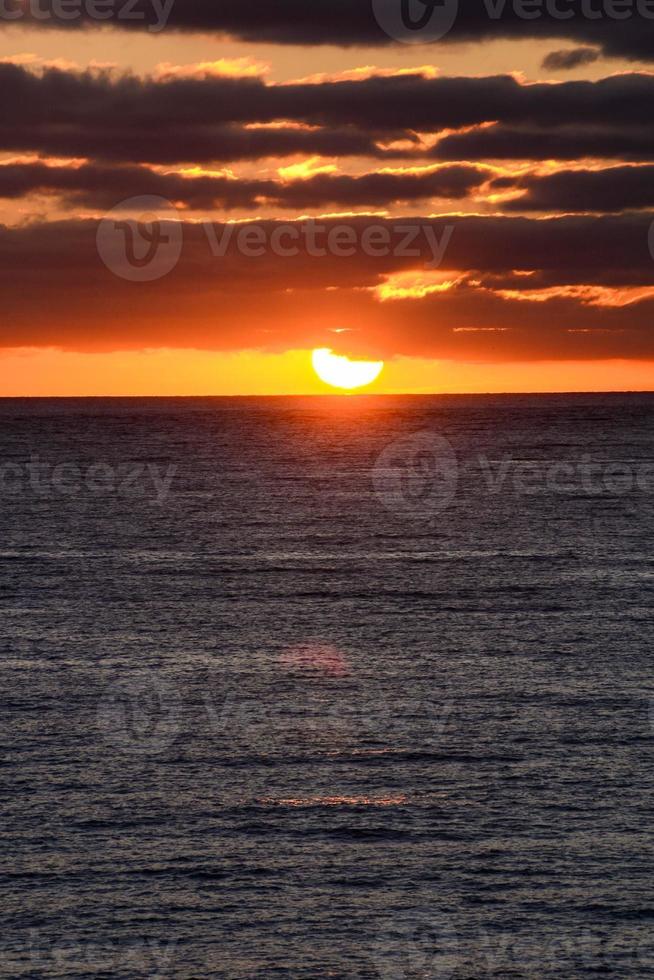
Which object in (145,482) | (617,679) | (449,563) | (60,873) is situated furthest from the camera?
(145,482)

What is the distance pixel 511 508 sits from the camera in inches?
5069

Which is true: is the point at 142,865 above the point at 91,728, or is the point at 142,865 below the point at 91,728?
below

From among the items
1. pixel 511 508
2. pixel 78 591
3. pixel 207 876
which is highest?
pixel 511 508

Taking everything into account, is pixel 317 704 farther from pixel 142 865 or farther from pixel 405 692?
pixel 142 865

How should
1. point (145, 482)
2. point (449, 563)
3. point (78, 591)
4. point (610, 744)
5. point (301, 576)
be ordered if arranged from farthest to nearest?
point (145, 482) → point (449, 563) → point (301, 576) → point (78, 591) → point (610, 744)

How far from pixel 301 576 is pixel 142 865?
1884 inches

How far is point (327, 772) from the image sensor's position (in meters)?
37.2

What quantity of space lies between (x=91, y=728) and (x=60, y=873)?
11617mm

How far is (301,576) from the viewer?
78.4 m

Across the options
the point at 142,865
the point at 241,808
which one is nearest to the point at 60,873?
the point at 142,865

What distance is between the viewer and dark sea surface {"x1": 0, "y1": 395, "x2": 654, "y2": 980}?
27.4 metres

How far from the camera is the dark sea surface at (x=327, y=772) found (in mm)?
27406

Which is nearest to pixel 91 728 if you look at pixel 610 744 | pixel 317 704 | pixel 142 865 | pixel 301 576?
A: pixel 317 704

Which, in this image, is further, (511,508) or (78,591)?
(511,508)
